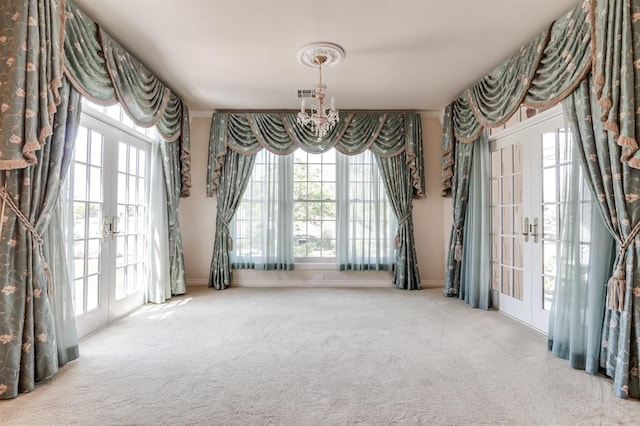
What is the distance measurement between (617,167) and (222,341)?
326cm

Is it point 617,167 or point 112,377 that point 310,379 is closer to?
point 112,377

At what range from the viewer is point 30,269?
209 centimetres

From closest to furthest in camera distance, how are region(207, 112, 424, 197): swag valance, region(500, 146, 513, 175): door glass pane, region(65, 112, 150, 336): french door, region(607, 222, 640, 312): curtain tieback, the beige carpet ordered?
the beige carpet, region(607, 222, 640, 312): curtain tieback, region(65, 112, 150, 336): french door, region(500, 146, 513, 175): door glass pane, region(207, 112, 424, 197): swag valance

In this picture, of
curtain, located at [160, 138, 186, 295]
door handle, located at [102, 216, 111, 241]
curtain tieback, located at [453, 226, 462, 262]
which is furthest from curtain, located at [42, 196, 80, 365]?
curtain tieback, located at [453, 226, 462, 262]

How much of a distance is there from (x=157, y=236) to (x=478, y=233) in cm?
410

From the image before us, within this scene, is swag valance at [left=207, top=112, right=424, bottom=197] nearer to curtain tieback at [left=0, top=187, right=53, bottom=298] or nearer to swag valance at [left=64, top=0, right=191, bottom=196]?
swag valance at [left=64, top=0, right=191, bottom=196]

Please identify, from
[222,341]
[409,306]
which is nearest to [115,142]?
[222,341]

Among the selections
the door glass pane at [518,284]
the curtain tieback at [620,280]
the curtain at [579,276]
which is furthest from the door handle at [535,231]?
the curtain tieback at [620,280]

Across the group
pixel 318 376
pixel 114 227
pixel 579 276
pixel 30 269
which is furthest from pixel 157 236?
pixel 579 276

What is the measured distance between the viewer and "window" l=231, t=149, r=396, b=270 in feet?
16.8

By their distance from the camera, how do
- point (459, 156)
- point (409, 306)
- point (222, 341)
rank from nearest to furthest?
point (222, 341) < point (409, 306) < point (459, 156)

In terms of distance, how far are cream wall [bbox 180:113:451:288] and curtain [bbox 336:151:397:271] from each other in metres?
0.26

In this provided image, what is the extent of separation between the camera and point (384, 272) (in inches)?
205

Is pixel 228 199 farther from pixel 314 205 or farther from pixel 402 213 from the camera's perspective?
pixel 402 213
